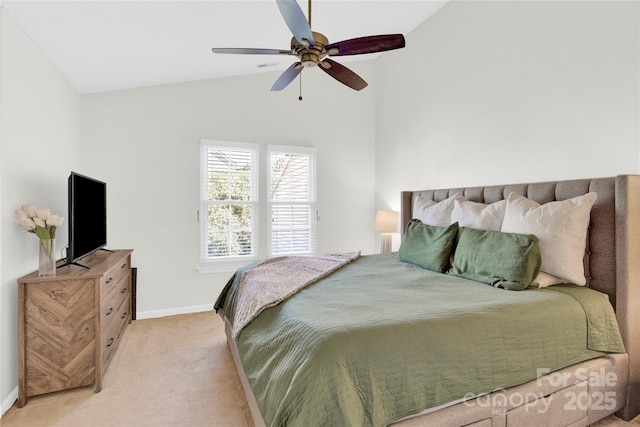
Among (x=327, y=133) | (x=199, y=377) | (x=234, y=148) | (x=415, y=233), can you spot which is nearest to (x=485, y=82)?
(x=415, y=233)

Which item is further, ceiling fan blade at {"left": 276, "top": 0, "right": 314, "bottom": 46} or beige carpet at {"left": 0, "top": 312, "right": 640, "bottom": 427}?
beige carpet at {"left": 0, "top": 312, "right": 640, "bottom": 427}

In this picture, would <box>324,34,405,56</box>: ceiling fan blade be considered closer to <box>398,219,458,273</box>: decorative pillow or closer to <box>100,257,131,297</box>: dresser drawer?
<box>398,219,458,273</box>: decorative pillow

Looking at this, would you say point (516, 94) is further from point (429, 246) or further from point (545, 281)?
point (545, 281)

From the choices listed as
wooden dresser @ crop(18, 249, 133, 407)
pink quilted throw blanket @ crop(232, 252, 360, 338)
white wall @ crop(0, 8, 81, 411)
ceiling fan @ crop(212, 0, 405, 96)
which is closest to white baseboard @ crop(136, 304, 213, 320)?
white wall @ crop(0, 8, 81, 411)

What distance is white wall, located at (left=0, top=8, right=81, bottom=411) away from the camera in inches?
78.2

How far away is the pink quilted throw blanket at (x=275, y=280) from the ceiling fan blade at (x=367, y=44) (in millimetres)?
1497

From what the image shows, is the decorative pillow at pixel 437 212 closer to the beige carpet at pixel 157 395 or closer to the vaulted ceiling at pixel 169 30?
the beige carpet at pixel 157 395

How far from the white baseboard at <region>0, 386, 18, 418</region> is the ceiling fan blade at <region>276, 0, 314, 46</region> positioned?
2826 millimetres

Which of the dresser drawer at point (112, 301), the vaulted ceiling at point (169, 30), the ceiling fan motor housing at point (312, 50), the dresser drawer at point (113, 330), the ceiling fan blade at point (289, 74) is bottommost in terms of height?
the dresser drawer at point (113, 330)

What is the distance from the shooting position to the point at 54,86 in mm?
2693

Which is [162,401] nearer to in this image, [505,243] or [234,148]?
[505,243]

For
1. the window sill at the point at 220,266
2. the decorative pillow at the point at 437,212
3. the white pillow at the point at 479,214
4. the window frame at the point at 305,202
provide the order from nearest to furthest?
the white pillow at the point at 479,214 < the decorative pillow at the point at 437,212 < the window sill at the point at 220,266 < the window frame at the point at 305,202

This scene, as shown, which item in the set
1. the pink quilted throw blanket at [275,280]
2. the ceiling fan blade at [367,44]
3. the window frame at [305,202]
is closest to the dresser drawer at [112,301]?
the pink quilted throw blanket at [275,280]

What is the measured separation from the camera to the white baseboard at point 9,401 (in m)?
1.98
